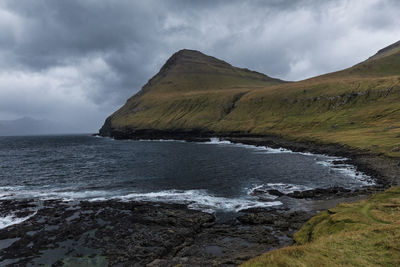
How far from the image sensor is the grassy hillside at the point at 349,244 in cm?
1534

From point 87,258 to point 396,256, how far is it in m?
26.7

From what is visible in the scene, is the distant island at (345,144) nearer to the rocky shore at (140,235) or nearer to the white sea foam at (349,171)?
the white sea foam at (349,171)

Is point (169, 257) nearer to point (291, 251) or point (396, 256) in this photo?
point (291, 251)

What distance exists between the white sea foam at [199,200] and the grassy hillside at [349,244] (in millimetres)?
13243

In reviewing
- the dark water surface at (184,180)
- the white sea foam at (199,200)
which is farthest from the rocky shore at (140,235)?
the dark water surface at (184,180)

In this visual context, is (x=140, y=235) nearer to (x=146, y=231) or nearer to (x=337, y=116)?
(x=146, y=231)

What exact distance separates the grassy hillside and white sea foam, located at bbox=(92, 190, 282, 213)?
13.2 m

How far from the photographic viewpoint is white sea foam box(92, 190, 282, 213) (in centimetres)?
3828

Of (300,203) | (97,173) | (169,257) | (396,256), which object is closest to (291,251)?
(396,256)

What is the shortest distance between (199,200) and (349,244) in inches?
1066

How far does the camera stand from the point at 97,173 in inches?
2704

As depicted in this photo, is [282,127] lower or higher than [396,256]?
higher

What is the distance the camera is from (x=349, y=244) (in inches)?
696

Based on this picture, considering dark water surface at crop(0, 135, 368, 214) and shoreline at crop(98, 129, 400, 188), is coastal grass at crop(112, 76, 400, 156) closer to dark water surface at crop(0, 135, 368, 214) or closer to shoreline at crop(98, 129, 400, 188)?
shoreline at crop(98, 129, 400, 188)
